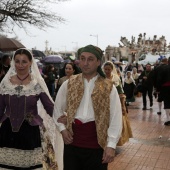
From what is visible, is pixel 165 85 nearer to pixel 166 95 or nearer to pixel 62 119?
pixel 166 95

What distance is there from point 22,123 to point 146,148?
3732 millimetres

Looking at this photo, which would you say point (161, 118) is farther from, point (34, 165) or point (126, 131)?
point (34, 165)

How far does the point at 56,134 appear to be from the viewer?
3926mm

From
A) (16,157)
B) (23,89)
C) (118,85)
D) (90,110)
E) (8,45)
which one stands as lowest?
(16,157)

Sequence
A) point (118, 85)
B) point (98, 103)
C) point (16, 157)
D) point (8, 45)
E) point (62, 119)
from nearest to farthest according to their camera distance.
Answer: point (98, 103) → point (62, 119) → point (16, 157) → point (118, 85) → point (8, 45)

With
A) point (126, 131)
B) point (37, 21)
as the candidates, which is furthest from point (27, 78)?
point (37, 21)

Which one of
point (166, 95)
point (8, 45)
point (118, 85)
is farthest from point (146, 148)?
point (8, 45)

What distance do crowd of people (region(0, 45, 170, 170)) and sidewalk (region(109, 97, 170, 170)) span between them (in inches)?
71.4

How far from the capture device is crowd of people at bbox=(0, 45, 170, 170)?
2.71 m

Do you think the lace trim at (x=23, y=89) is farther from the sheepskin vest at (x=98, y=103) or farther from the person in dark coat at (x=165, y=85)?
the person in dark coat at (x=165, y=85)

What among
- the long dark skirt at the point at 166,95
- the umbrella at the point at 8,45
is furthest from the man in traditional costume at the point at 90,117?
the umbrella at the point at 8,45

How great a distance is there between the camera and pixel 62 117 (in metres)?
2.85

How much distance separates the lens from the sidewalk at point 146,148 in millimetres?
5387

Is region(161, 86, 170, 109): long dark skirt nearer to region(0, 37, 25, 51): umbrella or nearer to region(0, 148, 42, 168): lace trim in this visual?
region(0, 37, 25, 51): umbrella
